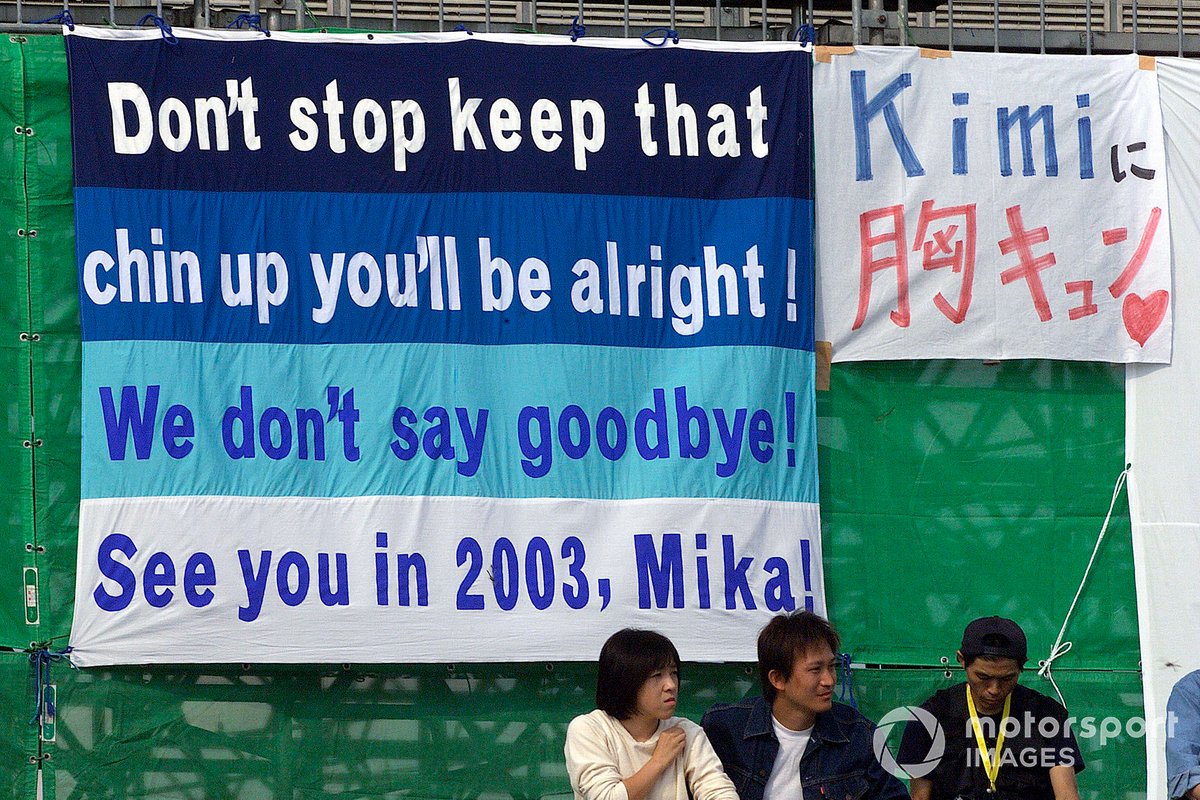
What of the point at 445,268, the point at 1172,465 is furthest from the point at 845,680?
the point at 445,268

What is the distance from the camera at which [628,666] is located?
179 inches

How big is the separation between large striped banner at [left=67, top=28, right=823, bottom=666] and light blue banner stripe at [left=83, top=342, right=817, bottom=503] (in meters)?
0.01

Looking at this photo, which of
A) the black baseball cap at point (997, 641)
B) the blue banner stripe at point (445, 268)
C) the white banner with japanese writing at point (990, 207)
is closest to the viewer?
the black baseball cap at point (997, 641)

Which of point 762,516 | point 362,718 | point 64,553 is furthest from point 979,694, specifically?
point 64,553

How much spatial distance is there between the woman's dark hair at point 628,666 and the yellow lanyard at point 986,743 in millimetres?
933

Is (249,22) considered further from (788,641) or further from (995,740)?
(995,740)

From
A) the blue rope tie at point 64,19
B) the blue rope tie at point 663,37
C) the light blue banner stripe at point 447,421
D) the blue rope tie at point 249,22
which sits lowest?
the light blue banner stripe at point 447,421

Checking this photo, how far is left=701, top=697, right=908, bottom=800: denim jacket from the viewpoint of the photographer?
4.51 metres

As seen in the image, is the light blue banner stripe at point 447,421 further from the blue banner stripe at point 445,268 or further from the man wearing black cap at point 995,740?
the man wearing black cap at point 995,740

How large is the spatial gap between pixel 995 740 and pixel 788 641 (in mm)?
740

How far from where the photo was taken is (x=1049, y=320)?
6.02m

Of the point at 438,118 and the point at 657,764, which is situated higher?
the point at 438,118

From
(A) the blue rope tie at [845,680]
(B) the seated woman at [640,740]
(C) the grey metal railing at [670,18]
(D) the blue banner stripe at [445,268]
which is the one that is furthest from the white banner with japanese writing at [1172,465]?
(B) the seated woman at [640,740]

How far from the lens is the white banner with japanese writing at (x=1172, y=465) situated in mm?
5926
